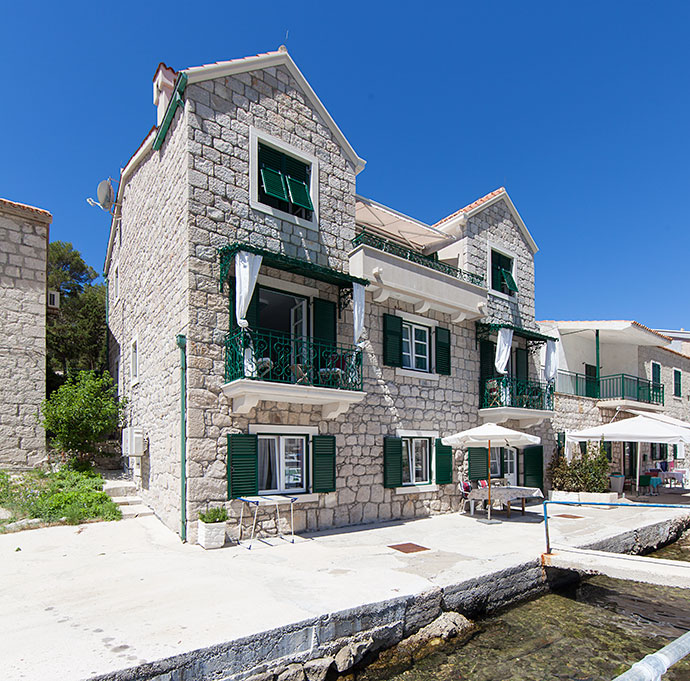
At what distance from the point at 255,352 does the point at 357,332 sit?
246 cm

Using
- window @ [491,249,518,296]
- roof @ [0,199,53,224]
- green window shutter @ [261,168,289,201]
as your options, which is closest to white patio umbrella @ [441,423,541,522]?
window @ [491,249,518,296]

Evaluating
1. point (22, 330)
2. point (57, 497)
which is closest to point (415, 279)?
point (57, 497)

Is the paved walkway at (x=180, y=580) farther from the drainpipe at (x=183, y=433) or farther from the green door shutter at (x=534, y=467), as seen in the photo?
the green door shutter at (x=534, y=467)

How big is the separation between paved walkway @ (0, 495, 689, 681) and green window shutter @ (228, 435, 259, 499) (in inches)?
38.8

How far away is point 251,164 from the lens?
10391mm

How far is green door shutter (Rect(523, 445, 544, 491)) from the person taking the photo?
15.5m

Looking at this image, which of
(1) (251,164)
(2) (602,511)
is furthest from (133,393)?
(2) (602,511)

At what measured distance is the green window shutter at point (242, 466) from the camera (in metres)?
9.19

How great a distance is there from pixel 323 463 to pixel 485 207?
9623 millimetres

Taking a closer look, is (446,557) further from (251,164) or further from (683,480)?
(683,480)

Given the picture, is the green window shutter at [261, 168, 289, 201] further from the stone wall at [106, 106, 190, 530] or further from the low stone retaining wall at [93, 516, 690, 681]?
the low stone retaining wall at [93, 516, 690, 681]

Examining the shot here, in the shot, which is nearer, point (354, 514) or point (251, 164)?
point (251, 164)

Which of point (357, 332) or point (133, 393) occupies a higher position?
point (357, 332)

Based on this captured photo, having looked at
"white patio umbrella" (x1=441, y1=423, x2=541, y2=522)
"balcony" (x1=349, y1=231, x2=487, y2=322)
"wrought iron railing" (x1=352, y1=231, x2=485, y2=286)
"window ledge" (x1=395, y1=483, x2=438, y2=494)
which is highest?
"wrought iron railing" (x1=352, y1=231, x2=485, y2=286)
